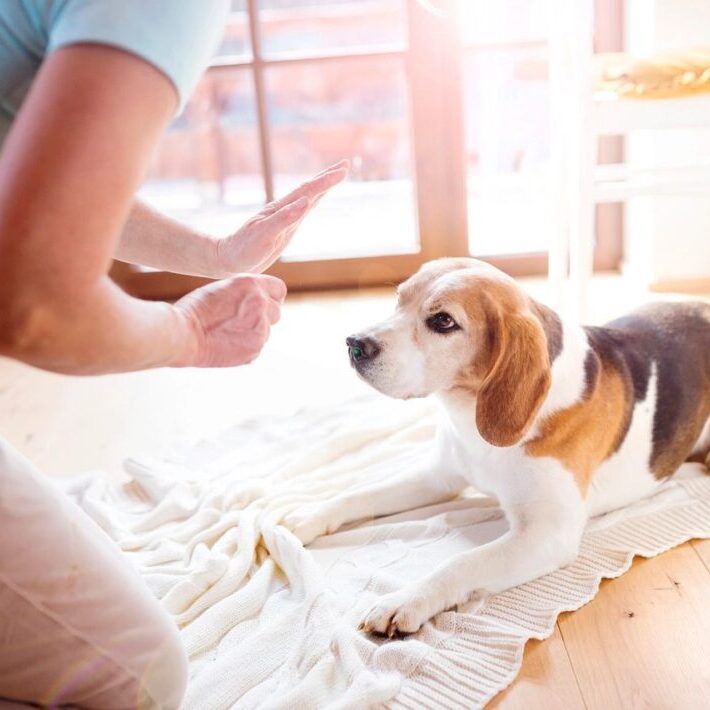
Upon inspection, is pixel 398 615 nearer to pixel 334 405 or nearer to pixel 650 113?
pixel 334 405

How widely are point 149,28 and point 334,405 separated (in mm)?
1652

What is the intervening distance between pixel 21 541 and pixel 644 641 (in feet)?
3.14

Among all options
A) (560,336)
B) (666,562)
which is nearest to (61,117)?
(560,336)

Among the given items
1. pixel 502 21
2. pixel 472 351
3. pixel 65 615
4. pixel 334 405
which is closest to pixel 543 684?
pixel 472 351

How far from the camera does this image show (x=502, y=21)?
3.77 m

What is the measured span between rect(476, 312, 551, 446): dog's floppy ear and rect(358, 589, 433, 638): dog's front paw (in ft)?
1.00

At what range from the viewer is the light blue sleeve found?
88 centimetres

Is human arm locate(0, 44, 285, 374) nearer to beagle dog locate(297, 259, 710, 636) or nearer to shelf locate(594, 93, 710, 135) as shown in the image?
beagle dog locate(297, 259, 710, 636)

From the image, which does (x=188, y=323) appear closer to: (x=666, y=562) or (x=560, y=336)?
(x=560, y=336)

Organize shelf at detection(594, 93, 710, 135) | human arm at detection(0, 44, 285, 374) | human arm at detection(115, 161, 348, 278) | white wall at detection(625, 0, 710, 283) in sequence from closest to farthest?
1. human arm at detection(0, 44, 285, 374)
2. human arm at detection(115, 161, 348, 278)
3. shelf at detection(594, 93, 710, 135)
4. white wall at detection(625, 0, 710, 283)

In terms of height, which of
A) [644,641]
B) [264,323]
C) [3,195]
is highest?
[3,195]

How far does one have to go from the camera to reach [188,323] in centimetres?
115

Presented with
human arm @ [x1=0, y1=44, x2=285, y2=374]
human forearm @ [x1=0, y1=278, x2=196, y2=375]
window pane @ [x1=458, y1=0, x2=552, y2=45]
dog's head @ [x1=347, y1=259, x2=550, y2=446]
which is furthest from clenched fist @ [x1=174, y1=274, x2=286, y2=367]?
window pane @ [x1=458, y1=0, x2=552, y2=45]

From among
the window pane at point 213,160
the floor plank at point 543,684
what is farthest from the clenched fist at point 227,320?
the window pane at point 213,160
